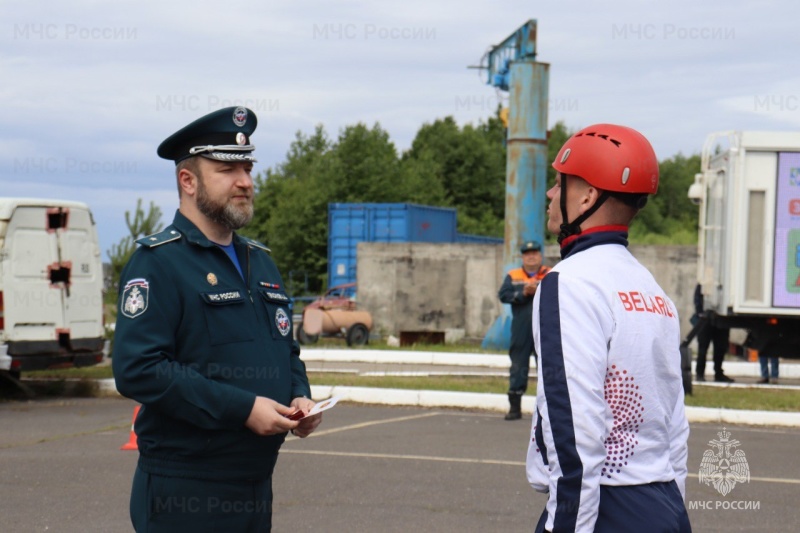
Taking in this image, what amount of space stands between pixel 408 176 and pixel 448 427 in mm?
50224

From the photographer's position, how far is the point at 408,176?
6175 centimetres

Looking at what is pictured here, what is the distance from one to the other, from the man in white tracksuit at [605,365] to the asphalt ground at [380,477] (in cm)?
413

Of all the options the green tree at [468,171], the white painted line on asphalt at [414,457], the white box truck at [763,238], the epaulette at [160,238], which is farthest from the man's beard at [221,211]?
the green tree at [468,171]

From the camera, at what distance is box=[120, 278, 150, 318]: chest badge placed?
3482 millimetres

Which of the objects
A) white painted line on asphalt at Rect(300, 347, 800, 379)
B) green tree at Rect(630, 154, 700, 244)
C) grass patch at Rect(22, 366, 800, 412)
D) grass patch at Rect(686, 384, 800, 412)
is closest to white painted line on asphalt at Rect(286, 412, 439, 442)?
grass patch at Rect(22, 366, 800, 412)

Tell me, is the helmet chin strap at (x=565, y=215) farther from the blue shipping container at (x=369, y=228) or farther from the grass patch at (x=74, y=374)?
the blue shipping container at (x=369, y=228)

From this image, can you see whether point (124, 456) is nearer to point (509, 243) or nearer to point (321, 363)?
point (321, 363)

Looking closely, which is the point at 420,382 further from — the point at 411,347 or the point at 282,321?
the point at 282,321

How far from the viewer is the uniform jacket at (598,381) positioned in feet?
9.43

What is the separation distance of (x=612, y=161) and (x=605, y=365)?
606 mm

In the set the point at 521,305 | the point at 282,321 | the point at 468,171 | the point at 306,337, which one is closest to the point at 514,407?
the point at 521,305

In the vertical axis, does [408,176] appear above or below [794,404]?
above

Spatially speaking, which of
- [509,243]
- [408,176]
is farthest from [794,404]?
[408,176]

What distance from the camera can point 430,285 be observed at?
27.7 m
